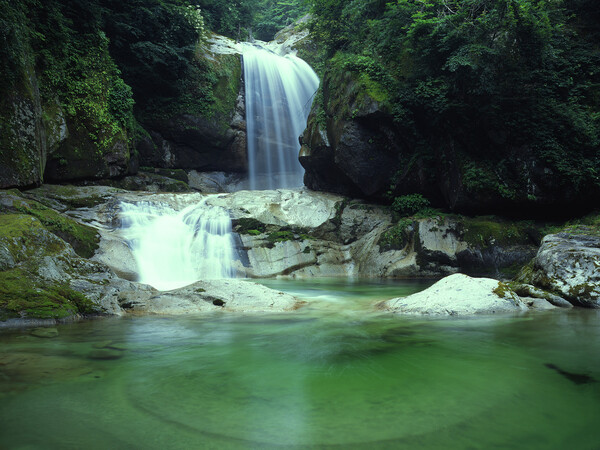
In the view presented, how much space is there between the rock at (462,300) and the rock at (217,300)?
6.15ft

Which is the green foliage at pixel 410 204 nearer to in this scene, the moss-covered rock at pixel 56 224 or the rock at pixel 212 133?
the moss-covered rock at pixel 56 224

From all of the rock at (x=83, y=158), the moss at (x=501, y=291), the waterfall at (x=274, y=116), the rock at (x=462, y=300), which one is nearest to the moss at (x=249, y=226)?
the rock at (x=83, y=158)

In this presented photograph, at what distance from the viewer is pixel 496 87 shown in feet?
38.0

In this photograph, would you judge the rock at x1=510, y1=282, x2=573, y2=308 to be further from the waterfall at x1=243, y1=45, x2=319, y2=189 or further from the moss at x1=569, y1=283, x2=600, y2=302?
the waterfall at x1=243, y1=45, x2=319, y2=189

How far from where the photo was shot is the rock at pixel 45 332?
403cm

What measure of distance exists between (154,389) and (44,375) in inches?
36.3

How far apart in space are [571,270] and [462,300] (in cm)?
234

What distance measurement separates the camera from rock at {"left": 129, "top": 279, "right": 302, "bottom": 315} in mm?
5805

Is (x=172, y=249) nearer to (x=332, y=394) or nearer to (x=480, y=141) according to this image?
(x=332, y=394)

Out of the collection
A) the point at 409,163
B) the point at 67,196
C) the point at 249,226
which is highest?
the point at 409,163

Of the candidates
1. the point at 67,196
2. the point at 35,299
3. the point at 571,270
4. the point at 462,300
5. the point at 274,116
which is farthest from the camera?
the point at 274,116

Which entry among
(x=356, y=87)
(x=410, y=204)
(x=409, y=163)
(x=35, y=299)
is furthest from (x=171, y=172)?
(x=35, y=299)

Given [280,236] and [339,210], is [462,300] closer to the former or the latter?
[280,236]

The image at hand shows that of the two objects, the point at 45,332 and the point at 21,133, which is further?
the point at 21,133
